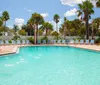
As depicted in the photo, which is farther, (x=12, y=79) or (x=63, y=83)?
(x=12, y=79)

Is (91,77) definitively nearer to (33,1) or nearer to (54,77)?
(54,77)

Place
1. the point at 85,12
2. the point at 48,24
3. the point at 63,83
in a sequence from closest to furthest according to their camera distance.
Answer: the point at 63,83, the point at 85,12, the point at 48,24

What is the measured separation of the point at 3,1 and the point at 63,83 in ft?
84.8

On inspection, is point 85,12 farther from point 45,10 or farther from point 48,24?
point 48,24

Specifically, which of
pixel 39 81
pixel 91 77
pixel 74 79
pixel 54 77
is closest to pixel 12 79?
pixel 39 81

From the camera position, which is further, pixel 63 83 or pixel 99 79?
pixel 99 79

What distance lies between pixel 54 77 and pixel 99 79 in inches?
71.4

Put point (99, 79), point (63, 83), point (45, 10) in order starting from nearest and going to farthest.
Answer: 1. point (63, 83)
2. point (99, 79)
3. point (45, 10)

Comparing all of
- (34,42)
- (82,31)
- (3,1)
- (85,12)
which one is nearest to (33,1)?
(3,1)

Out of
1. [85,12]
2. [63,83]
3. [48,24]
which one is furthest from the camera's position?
[48,24]

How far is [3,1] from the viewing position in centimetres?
2927

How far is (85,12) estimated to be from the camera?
104 feet

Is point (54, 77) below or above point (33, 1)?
below

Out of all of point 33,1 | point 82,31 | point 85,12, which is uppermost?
point 33,1
